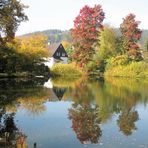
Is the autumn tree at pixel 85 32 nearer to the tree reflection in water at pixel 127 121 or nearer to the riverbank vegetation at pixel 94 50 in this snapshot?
the riverbank vegetation at pixel 94 50

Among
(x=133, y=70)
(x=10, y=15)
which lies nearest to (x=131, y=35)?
(x=133, y=70)

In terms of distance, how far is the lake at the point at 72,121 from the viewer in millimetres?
17078

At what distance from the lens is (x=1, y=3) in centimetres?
3144

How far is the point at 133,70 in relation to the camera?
75688 millimetres

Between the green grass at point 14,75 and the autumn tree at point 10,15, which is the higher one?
the autumn tree at point 10,15

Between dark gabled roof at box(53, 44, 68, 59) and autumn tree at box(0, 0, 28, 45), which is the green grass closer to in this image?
autumn tree at box(0, 0, 28, 45)

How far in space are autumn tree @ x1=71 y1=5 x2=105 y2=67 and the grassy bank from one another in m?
6.75

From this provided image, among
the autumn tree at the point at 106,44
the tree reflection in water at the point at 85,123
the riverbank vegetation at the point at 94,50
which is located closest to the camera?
the tree reflection in water at the point at 85,123

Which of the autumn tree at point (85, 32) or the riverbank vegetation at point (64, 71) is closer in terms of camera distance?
the riverbank vegetation at point (64, 71)

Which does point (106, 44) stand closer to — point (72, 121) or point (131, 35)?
point (131, 35)

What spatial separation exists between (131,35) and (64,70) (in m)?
17.9

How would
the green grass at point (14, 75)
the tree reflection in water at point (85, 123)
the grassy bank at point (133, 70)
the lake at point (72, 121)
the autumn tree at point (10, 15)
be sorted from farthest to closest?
the grassy bank at point (133, 70) → the green grass at point (14, 75) → the autumn tree at point (10, 15) → the tree reflection in water at point (85, 123) → the lake at point (72, 121)

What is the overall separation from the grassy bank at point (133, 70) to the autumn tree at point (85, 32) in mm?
6747

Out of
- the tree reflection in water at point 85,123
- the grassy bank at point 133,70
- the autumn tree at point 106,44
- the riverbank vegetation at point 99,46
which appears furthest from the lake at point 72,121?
the autumn tree at point 106,44
